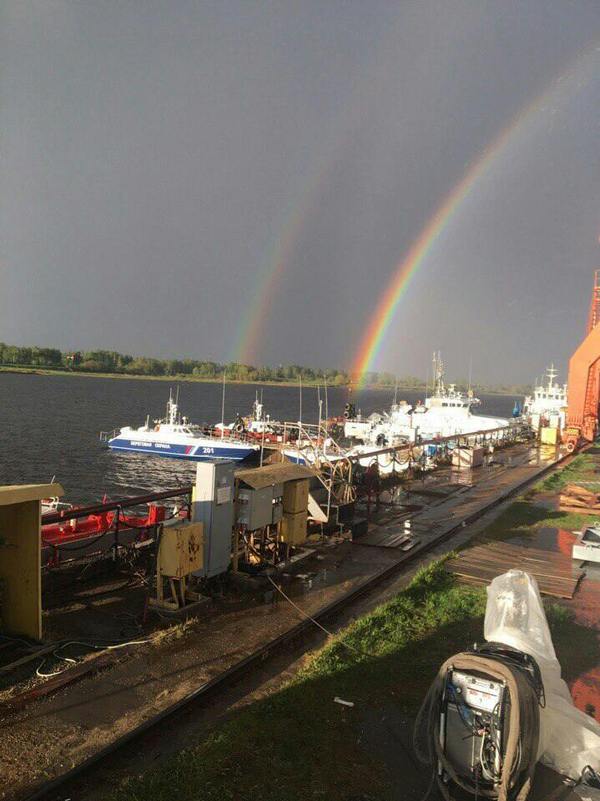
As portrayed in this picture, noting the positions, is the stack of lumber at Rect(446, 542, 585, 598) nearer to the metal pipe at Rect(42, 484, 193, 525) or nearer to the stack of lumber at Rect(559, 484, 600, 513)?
the stack of lumber at Rect(559, 484, 600, 513)

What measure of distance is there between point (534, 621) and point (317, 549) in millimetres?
6010

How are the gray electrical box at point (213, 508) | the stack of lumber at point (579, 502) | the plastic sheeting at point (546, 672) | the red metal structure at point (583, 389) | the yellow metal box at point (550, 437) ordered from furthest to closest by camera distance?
1. the yellow metal box at point (550, 437)
2. the red metal structure at point (583, 389)
3. the stack of lumber at point (579, 502)
4. the gray electrical box at point (213, 508)
5. the plastic sheeting at point (546, 672)

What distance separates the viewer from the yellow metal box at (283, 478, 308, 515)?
10.7 m

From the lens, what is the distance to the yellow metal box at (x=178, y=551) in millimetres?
7844

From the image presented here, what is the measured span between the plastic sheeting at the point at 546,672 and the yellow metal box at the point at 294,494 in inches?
200

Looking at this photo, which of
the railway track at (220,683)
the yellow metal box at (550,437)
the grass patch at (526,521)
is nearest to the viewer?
the railway track at (220,683)

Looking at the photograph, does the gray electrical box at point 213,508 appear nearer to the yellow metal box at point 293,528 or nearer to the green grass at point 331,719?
the yellow metal box at point 293,528

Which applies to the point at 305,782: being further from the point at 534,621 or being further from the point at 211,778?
the point at 534,621

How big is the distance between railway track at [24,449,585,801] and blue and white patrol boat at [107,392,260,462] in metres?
41.7

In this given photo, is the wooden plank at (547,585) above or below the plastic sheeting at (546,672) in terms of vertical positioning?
below

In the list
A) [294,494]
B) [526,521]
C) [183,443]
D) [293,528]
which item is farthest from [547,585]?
[183,443]

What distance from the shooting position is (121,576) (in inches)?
362

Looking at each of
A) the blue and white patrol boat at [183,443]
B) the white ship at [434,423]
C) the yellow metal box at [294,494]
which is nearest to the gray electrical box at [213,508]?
the yellow metal box at [294,494]

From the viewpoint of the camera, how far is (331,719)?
18.3ft
